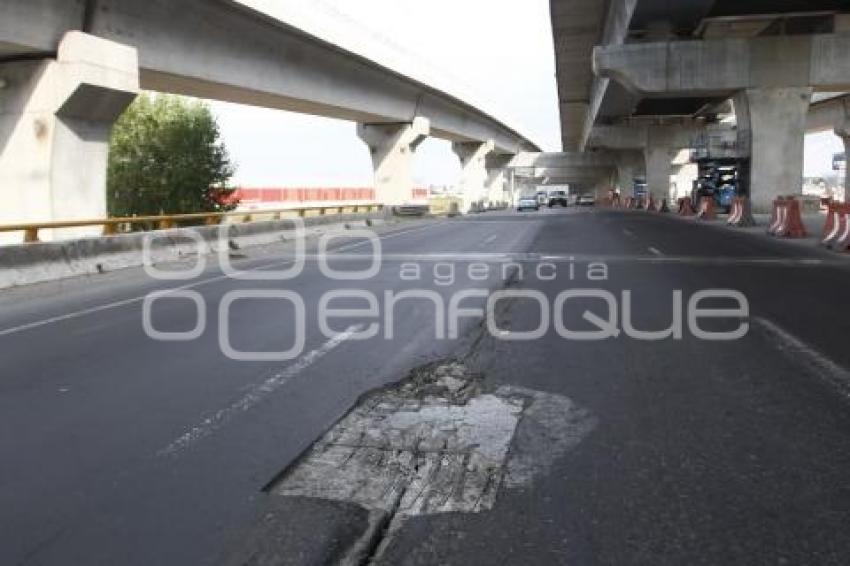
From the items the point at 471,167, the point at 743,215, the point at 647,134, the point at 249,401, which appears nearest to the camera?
the point at 249,401

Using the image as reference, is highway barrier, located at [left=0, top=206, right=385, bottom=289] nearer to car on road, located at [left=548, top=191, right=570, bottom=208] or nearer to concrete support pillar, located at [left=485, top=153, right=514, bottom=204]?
concrete support pillar, located at [left=485, top=153, right=514, bottom=204]

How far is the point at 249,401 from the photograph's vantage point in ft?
19.5

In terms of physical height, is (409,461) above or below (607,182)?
below

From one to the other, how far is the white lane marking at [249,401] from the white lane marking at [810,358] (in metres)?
4.19

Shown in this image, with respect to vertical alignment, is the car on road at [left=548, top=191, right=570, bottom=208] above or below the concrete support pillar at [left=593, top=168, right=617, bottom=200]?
below

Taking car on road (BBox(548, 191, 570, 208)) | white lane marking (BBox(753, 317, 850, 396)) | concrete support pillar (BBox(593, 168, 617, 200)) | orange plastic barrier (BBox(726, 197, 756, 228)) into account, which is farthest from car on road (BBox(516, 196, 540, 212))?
white lane marking (BBox(753, 317, 850, 396))

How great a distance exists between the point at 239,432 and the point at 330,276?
9416 millimetres

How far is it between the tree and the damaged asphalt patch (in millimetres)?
31806

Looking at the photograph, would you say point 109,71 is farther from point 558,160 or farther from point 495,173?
point 558,160

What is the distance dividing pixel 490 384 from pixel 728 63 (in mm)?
Result: 26481

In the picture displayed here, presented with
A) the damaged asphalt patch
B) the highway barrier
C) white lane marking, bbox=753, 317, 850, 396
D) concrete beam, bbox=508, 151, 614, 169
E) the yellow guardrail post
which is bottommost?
the damaged asphalt patch

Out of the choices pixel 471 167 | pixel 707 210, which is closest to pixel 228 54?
pixel 707 210

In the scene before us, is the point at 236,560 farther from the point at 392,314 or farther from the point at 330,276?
the point at 330,276

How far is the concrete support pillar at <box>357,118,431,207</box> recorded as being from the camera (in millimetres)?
45375
